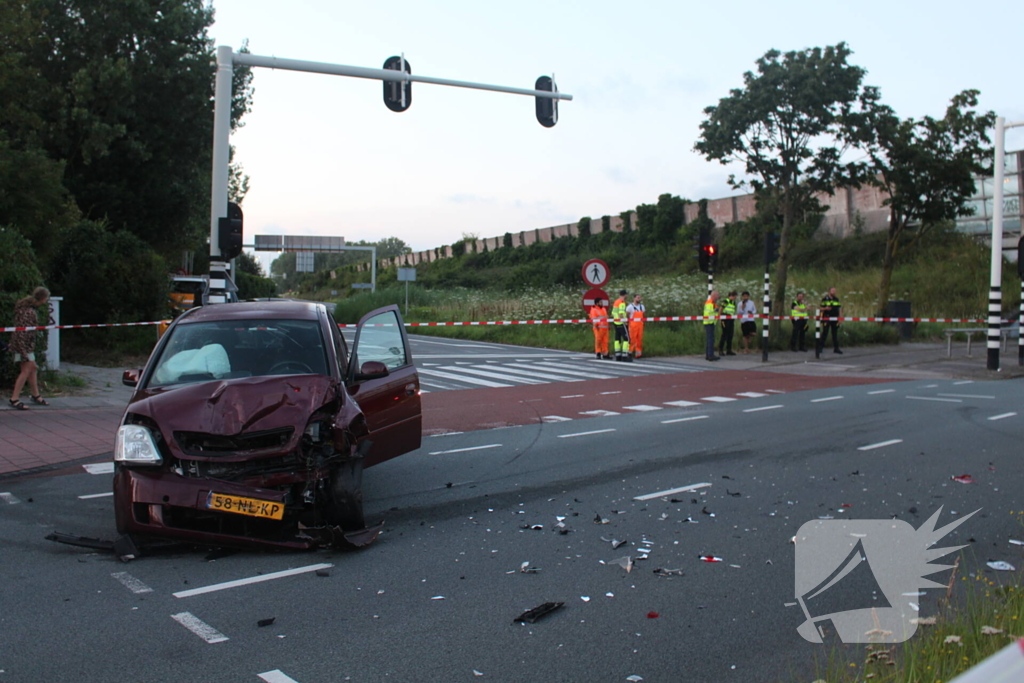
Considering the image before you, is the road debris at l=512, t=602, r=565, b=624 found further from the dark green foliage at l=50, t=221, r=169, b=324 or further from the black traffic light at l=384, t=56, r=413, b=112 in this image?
the dark green foliage at l=50, t=221, r=169, b=324

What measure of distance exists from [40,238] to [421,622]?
686 inches

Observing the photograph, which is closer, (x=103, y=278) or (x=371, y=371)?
(x=371, y=371)

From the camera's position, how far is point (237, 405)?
5504 mm

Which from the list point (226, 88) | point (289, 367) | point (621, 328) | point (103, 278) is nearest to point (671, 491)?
point (289, 367)

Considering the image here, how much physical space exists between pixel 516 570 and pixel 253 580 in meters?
1.56

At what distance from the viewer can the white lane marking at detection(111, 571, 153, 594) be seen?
484cm

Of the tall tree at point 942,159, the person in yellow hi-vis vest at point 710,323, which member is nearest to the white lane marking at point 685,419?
the person in yellow hi-vis vest at point 710,323

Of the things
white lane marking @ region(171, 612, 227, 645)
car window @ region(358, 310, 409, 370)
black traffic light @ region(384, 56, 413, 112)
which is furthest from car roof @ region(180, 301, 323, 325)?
black traffic light @ region(384, 56, 413, 112)

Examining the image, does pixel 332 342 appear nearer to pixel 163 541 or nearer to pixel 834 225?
pixel 163 541

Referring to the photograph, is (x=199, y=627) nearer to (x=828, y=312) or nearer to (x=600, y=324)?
(x=600, y=324)

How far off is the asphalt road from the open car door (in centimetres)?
50

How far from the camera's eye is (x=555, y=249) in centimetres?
7212

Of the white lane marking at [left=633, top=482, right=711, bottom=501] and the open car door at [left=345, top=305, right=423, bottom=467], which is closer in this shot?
the open car door at [left=345, top=305, right=423, bottom=467]

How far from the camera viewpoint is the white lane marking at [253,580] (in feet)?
15.8
